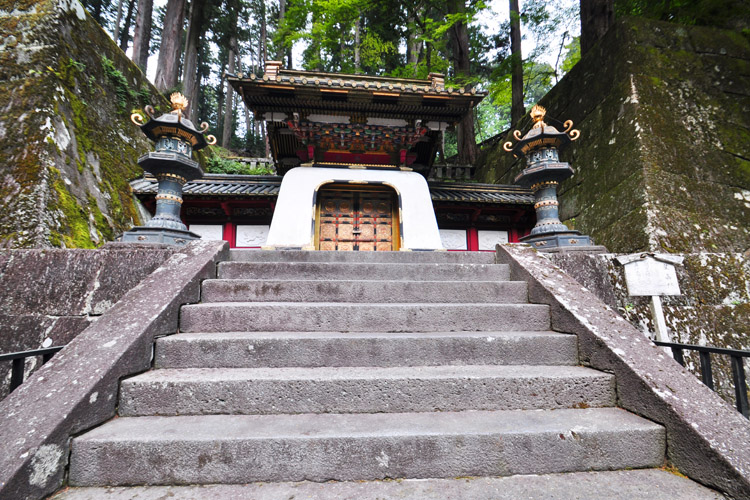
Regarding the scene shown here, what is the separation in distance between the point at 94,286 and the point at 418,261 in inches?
119

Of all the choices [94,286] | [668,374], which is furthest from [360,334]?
[94,286]

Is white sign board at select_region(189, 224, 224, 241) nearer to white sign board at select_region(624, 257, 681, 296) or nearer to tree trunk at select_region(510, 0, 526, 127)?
white sign board at select_region(624, 257, 681, 296)

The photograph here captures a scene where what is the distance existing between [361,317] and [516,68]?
12.7 meters

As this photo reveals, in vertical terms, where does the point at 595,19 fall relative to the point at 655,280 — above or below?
above

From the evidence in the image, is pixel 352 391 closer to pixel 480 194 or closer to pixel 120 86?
pixel 480 194

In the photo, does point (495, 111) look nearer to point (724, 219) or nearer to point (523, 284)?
point (724, 219)

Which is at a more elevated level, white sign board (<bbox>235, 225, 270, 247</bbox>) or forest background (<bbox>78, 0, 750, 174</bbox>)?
forest background (<bbox>78, 0, 750, 174</bbox>)

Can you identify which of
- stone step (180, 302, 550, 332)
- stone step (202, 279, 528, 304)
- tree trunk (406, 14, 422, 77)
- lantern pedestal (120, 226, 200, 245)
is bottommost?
stone step (180, 302, 550, 332)

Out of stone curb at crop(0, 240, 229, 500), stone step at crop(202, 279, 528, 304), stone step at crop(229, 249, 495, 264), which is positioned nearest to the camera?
stone curb at crop(0, 240, 229, 500)

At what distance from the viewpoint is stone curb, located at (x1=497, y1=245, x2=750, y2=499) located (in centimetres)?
135

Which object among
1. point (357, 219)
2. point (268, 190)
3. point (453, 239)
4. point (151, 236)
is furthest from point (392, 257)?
point (453, 239)

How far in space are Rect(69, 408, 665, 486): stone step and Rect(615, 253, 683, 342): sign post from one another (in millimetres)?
1636

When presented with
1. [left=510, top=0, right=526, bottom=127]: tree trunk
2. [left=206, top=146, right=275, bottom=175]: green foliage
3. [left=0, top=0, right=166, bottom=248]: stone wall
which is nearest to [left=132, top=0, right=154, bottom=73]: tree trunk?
[left=206, top=146, right=275, bottom=175]: green foliage

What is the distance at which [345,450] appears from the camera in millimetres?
1406
